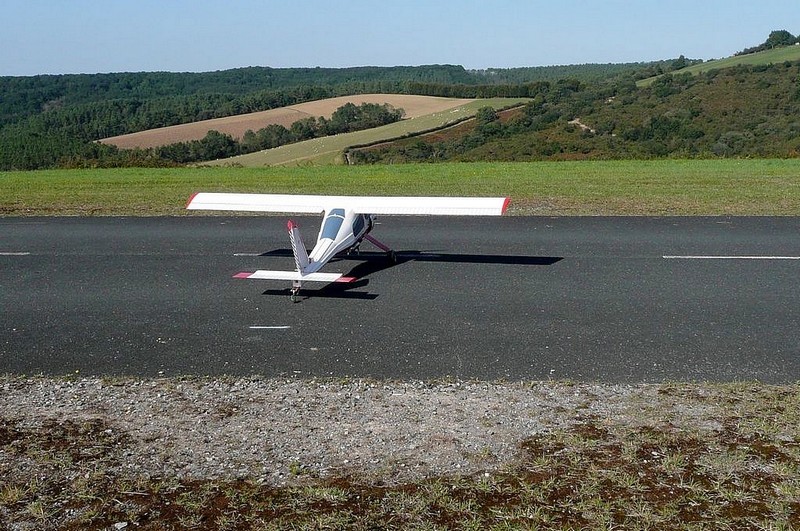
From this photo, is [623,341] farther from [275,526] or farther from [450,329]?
[275,526]

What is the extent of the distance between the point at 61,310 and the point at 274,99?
9112 centimetres

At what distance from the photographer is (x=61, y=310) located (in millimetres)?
11961

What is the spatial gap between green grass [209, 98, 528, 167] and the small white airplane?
121 ft

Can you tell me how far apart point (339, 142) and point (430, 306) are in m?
60.7

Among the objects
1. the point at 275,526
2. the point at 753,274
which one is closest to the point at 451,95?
the point at 753,274

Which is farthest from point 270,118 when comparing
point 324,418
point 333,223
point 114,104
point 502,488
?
point 502,488

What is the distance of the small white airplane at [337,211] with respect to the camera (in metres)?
12.5

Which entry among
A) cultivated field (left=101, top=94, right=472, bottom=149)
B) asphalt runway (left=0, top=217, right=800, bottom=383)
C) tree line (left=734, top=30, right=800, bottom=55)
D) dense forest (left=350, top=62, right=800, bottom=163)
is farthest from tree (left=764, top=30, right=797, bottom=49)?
asphalt runway (left=0, top=217, right=800, bottom=383)

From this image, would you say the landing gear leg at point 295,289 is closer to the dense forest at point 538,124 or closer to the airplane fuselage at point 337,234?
the airplane fuselage at point 337,234

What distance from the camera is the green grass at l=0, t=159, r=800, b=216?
23.0 meters

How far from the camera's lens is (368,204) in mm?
15297

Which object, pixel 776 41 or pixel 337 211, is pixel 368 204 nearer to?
pixel 337 211

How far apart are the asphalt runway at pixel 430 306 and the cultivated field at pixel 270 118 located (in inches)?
2230

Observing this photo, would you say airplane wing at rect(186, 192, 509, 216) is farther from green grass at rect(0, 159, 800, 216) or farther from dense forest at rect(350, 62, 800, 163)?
dense forest at rect(350, 62, 800, 163)
